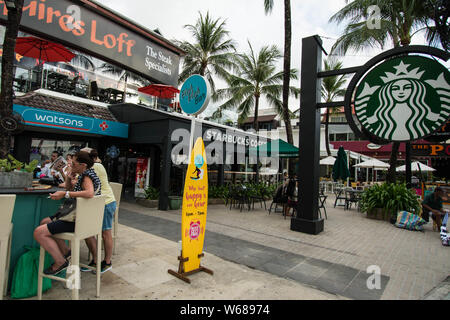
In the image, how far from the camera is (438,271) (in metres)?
4.00

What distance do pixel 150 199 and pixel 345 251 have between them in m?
6.68

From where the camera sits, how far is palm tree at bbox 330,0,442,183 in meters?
8.97

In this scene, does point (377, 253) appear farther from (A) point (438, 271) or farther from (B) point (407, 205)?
(B) point (407, 205)

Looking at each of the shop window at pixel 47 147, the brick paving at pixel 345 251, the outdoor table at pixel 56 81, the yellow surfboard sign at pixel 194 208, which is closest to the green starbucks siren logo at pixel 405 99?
the brick paving at pixel 345 251

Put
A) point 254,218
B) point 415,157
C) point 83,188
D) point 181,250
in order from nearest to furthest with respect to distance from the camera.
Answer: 1. point 83,188
2. point 181,250
3. point 254,218
4. point 415,157

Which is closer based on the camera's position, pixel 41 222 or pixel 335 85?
pixel 41 222

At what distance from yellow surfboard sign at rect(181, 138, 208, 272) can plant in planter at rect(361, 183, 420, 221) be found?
725 centimetres

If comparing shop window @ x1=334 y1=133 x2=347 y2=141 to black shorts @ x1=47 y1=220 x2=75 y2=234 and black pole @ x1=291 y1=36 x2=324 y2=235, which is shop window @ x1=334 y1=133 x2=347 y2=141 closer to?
black pole @ x1=291 y1=36 x2=324 y2=235

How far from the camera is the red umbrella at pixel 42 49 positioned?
6.14 m

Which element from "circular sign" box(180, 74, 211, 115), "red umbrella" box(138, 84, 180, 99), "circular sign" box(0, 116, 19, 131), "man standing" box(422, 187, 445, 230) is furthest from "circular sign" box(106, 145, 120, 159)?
"man standing" box(422, 187, 445, 230)

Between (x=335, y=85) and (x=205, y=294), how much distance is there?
21770 millimetres

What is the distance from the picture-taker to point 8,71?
371cm

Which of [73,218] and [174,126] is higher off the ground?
[174,126]
